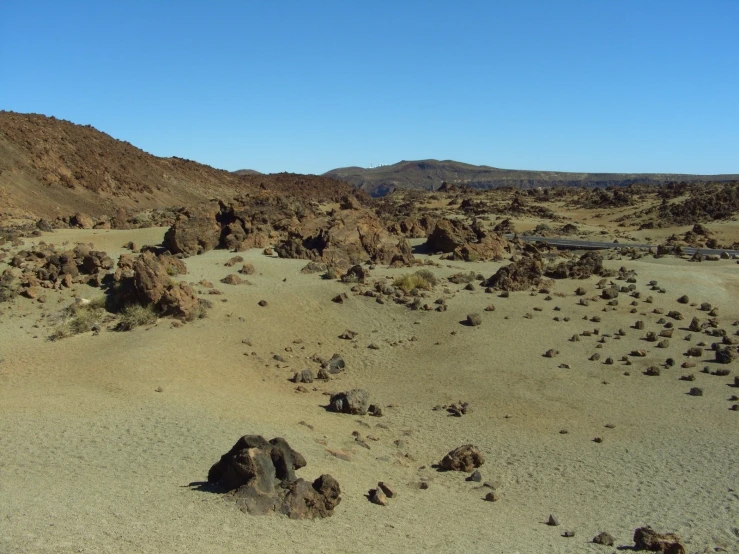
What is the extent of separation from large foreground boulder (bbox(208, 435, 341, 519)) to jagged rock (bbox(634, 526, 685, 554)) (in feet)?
12.1

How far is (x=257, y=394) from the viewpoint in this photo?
1506cm

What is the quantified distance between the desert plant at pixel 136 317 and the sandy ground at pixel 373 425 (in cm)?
40

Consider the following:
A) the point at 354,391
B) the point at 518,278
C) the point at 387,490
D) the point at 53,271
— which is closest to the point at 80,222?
the point at 53,271

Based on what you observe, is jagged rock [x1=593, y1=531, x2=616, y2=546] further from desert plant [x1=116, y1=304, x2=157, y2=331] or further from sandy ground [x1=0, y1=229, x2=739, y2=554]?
desert plant [x1=116, y1=304, x2=157, y2=331]

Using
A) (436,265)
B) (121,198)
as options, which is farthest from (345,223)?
(121,198)

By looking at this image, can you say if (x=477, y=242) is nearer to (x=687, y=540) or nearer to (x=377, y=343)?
(x=377, y=343)

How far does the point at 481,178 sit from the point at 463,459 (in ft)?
478

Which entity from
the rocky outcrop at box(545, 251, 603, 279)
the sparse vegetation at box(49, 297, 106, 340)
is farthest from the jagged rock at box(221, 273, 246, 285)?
the rocky outcrop at box(545, 251, 603, 279)

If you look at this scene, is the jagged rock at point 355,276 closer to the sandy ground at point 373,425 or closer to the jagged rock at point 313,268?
the sandy ground at point 373,425

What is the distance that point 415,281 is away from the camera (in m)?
23.4

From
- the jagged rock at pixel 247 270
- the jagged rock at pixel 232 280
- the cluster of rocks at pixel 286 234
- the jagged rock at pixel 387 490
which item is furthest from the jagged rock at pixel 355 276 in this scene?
the jagged rock at pixel 387 490

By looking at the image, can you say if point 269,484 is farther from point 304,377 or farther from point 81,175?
point 81,175

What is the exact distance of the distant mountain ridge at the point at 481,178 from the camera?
146 metres

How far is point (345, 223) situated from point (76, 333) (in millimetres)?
12518
